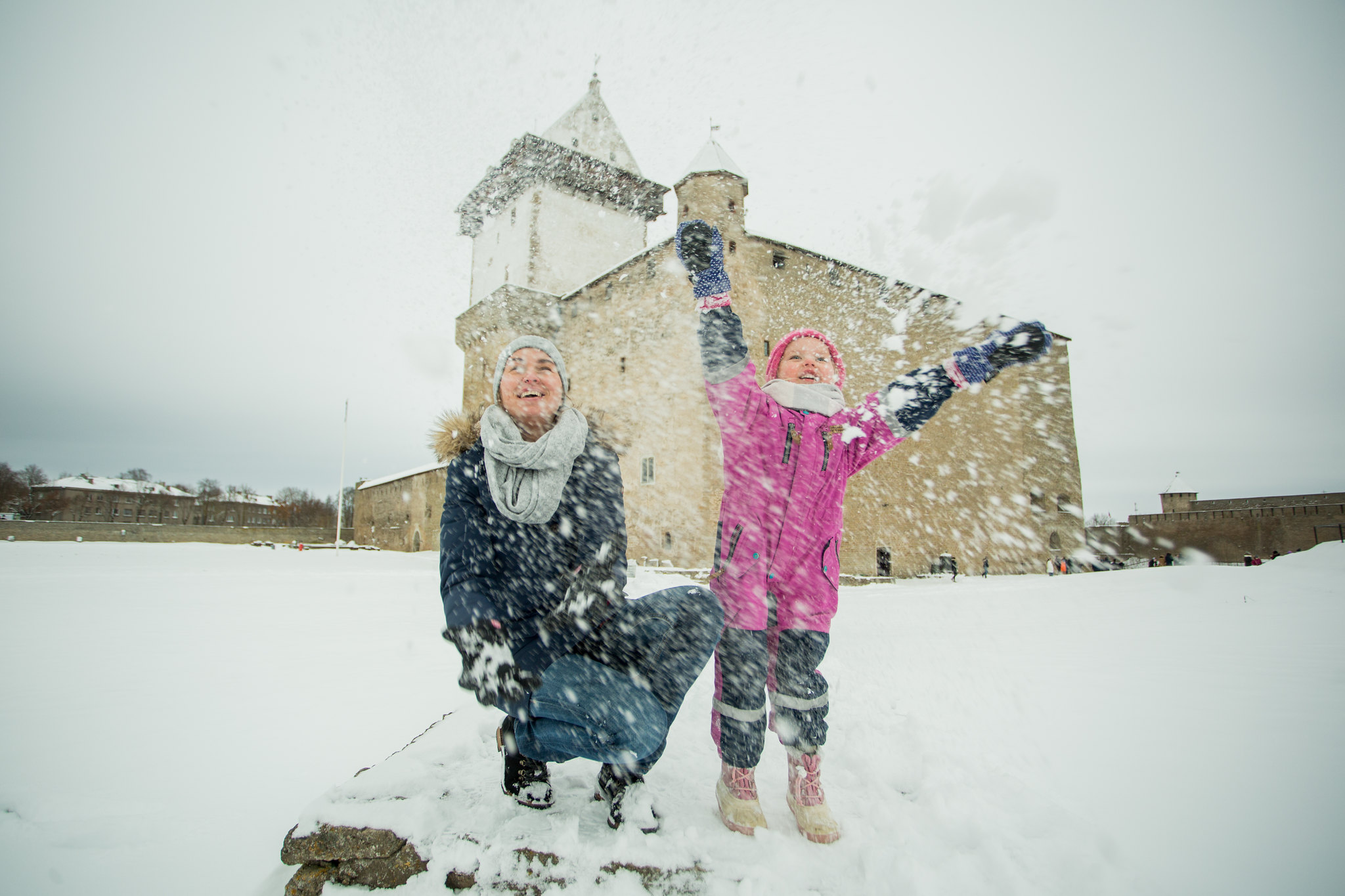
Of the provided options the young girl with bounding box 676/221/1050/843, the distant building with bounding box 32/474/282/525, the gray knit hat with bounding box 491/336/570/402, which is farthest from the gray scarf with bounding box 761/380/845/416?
the distant building with bounding box 32/474/282/525

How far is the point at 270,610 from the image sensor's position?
5.73 m

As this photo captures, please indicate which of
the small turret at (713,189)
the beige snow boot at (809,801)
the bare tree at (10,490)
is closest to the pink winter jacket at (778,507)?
the beige snow boot at (809,801)

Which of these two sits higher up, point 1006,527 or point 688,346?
point 688,346

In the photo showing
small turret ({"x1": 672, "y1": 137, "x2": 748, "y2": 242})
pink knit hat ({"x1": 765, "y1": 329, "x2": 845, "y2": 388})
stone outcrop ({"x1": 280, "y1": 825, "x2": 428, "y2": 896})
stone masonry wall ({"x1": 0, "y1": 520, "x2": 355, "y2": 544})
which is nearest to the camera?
stone outcrop ({"x1": 280, "y1": 825, "x2": 428, "y2": 896})

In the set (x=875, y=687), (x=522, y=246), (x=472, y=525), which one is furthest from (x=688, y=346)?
(x=472, y=525)

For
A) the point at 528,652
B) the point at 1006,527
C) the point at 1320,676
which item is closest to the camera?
the point at 528,652

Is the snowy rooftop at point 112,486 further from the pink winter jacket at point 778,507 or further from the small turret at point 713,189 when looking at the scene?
the pink winter jacket at point 778,507

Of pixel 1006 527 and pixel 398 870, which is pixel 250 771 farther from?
pixel 1006 527

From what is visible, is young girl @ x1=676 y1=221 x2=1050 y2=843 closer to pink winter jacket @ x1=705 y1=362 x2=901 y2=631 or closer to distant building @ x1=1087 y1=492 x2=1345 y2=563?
pink winter jacket @ x1=705 y1=362 x2=901 y2=631

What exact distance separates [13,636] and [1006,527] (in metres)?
25.0

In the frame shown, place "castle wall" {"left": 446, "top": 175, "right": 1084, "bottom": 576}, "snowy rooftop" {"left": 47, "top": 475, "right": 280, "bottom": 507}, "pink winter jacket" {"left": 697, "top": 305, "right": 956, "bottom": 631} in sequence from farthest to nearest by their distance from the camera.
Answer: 1. "snowy rooftop" {"left": 47, "top": 475, "right": 280, "bottom": 507}
2. "castle wall" {"left": 446, "top": 175, "right": 1084, "bottom": 576}
3. "pink winter jacket" {"left": 697, "top": 305, "right": 956, "bottom": 631}

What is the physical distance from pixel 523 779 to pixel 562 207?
2392cm

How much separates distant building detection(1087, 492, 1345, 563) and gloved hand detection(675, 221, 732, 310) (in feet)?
105

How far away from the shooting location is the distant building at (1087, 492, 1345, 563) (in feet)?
80.0
